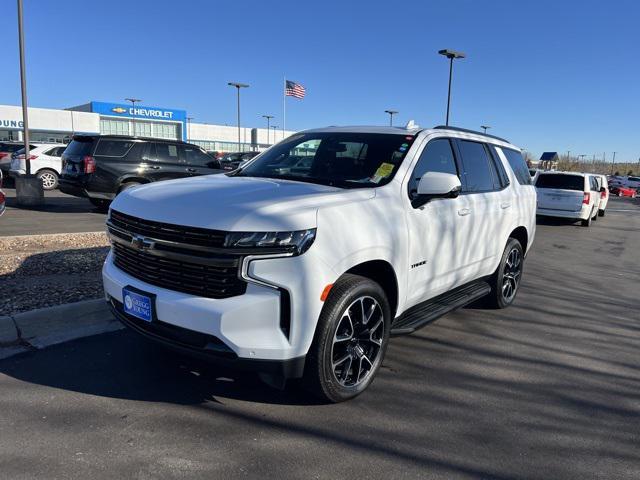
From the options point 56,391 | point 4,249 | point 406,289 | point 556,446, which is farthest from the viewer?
point 4,249

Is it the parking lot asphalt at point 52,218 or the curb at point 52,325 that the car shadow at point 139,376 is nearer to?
the curb at point 52,325

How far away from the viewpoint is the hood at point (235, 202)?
290cm

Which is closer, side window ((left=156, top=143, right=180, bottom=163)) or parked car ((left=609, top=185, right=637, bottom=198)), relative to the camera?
side window ((left=156, top=143, right=180, bottom=163))

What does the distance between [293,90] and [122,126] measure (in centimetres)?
4566

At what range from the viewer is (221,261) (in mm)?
2863

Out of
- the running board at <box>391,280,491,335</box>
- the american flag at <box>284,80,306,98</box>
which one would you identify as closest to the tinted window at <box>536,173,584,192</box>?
the running board at <box>391,280,491,335</box>

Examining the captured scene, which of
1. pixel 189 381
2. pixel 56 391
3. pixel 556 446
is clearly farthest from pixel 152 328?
pixel 556 446

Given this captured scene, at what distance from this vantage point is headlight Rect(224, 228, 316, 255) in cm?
285

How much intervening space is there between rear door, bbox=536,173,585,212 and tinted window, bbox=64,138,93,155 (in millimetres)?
13118

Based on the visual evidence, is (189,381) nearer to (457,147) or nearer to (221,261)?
(221,261)

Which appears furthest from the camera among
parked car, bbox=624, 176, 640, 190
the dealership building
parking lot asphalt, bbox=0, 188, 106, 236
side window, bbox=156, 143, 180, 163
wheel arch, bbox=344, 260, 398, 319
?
the dealership building

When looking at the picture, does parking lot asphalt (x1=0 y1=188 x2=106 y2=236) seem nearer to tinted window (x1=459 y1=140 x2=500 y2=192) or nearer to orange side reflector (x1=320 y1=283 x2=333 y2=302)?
tinted window (x1=459 y1=140 x2=500 y2=192)

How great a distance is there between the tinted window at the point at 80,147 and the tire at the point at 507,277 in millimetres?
9535

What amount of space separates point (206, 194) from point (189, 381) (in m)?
1.43
